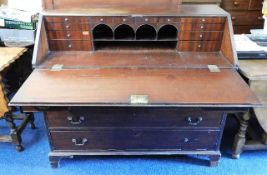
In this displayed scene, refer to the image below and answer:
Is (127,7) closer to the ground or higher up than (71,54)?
higher up

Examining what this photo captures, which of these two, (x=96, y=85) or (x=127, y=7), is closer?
(x=96, y=85)

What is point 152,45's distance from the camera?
1.80 m

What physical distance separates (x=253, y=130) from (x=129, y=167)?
38.6 inches

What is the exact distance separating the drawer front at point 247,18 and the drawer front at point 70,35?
2.07 metres

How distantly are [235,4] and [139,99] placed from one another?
7.56 ft

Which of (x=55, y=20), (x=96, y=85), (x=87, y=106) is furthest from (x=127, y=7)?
(x=87, y=106)

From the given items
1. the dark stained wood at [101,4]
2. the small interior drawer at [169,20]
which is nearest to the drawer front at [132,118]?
the small interior drawer at [169,20]

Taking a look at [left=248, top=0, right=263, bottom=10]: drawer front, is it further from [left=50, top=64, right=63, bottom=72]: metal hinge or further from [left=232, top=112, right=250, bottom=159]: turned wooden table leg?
[left=50, top=64, right=63, bottom=72]: metal hinge

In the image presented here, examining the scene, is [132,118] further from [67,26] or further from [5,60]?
[5,60]

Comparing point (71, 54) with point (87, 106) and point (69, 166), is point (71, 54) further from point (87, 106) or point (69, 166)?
point (69, 166)

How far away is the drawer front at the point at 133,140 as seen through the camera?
5.13 ft

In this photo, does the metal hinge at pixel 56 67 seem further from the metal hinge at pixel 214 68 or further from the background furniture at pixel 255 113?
the background furniture at pixel 255 113

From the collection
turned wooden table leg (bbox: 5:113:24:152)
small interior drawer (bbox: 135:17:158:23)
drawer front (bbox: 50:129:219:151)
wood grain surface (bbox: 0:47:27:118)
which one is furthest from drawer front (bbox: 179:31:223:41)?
turned wooden table leg (bbox: 5:113:24:152)

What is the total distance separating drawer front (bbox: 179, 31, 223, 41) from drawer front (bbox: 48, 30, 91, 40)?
0.63 meters
